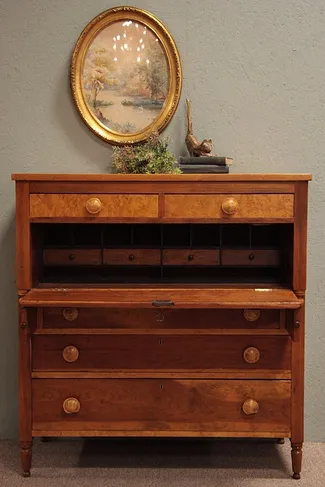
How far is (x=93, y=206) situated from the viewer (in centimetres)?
234

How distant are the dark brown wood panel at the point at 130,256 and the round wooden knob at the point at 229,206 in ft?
1.55

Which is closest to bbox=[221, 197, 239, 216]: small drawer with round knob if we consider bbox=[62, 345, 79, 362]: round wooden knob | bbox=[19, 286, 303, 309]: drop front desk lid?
bbox=[19, 286, 303, 309]: drop front desk lid

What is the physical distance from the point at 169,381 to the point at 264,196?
2.95 ft

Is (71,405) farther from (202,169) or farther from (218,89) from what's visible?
(218,89)

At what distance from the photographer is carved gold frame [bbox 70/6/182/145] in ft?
9.05

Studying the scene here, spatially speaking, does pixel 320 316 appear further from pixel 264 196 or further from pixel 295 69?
pixel 295 69

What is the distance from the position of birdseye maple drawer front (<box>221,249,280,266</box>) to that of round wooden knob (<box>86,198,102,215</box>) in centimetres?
67

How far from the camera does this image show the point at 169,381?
7.97ft

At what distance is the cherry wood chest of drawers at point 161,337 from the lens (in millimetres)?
2350

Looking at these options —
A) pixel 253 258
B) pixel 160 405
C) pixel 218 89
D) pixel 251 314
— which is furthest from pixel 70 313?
pixel 218 89

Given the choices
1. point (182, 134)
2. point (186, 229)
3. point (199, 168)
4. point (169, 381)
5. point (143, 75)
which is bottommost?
point (169, 381)

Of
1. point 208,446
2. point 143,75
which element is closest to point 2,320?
point 208,446

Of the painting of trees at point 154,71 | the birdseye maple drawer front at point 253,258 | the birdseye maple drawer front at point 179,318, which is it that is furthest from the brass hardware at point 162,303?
the painting of trees at point 154,71

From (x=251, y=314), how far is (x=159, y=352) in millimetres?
434
